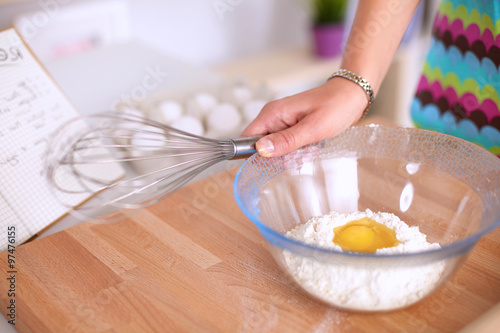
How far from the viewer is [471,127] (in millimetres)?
796

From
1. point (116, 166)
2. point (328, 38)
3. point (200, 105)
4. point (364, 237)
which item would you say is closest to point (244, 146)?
point (364, 237)

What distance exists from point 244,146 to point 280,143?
0.04 metres

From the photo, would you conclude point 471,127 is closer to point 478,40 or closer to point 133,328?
point 478,40

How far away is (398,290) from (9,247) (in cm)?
46

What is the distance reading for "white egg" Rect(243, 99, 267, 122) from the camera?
923 mm

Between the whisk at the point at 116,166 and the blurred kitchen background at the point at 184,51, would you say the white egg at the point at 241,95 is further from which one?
the whisk at the point at 116,166

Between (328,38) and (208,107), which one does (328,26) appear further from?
(208,107)

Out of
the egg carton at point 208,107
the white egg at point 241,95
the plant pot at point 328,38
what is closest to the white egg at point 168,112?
the egg carton at point 208,107

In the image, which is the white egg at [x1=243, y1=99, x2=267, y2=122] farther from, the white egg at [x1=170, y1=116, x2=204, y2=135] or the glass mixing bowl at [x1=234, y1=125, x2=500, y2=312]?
the glass mixing bowl at [x1=234, y1=125, x2=500, y2=312]

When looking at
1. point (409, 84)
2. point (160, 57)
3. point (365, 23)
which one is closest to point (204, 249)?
point (365, 23)

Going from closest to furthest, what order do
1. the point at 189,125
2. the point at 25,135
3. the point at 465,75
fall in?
the point at 25,135 < the point at 465,75 < the point at 189,125

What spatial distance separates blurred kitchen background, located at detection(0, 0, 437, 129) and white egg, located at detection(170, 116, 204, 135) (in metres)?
0.03

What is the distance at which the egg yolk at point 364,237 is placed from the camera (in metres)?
0.51

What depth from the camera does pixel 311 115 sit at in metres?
0.62
